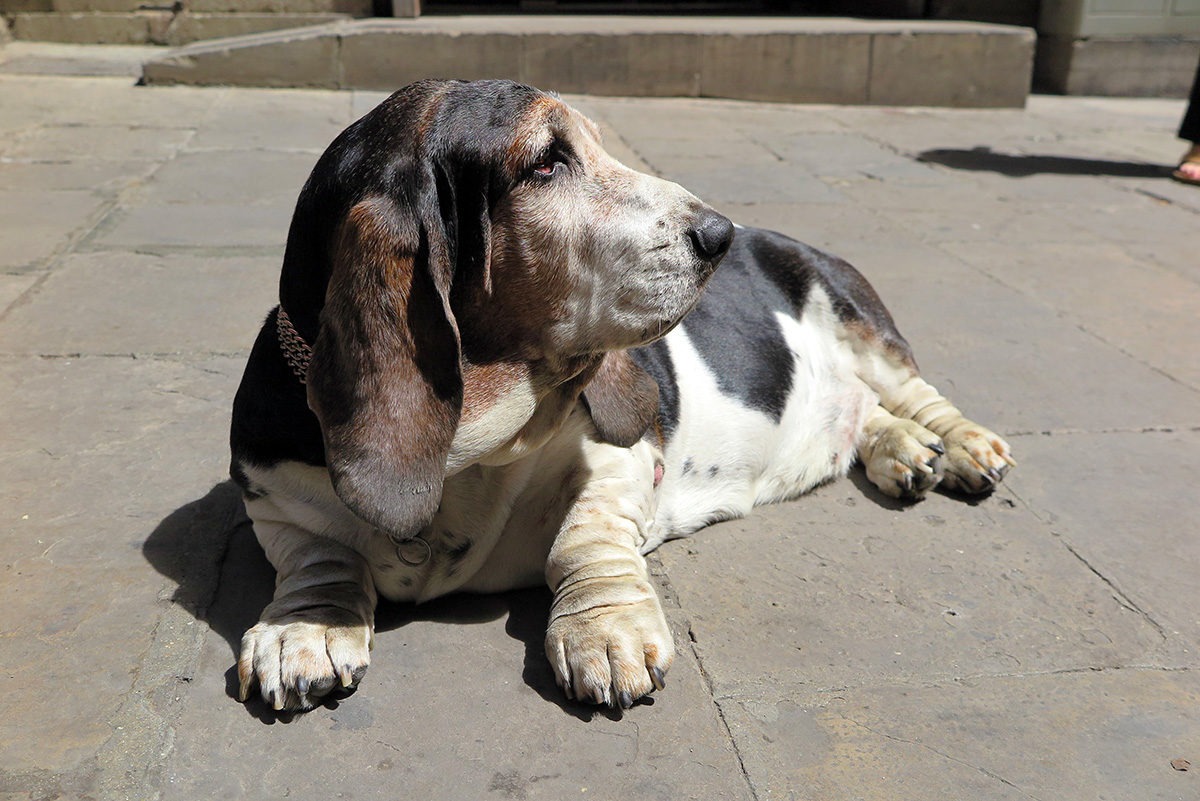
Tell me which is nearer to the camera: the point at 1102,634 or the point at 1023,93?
the point at 1102,634

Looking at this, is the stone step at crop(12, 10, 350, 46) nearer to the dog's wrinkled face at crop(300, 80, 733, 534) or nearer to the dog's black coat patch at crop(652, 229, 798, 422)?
the dog's black coat patch at crop(652, 229, 798, 422)

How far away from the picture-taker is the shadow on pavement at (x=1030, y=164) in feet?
28.3

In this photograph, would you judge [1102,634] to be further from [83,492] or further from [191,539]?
[83,492]

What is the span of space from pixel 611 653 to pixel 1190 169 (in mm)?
7708

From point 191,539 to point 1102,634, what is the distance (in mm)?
2417

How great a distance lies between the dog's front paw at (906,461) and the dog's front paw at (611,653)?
4.19ft

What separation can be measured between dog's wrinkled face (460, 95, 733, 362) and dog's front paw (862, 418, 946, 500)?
1359 mm

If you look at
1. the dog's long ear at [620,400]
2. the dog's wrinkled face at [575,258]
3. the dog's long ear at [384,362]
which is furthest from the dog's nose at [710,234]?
the dog's long ear at [384,362]

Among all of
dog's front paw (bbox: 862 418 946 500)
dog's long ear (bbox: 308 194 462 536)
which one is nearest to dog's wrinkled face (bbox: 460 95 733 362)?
dog's long ear (bbox: 308 194 462 536)

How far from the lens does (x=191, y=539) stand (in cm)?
308


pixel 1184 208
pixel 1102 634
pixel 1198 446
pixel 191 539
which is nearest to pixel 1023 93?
pixel 1184 208

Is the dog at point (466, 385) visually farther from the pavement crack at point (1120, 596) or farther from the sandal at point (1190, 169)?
the sandal at point (1190, 169)

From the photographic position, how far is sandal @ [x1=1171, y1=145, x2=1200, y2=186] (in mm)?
8344

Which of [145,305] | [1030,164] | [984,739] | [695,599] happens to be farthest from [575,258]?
[1030,164]
